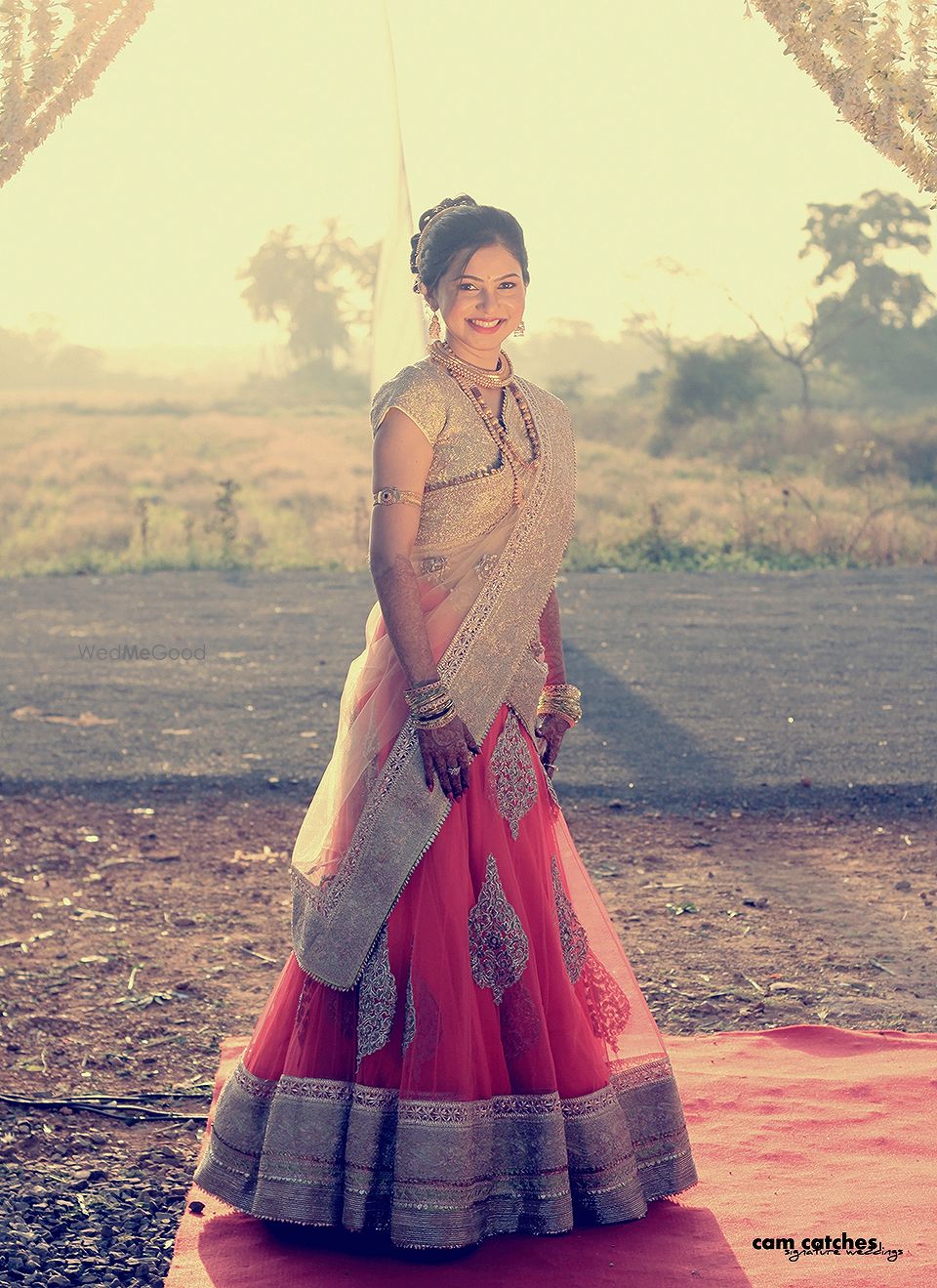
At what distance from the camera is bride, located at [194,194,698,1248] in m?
2.76

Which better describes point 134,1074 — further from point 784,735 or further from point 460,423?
point 784,735

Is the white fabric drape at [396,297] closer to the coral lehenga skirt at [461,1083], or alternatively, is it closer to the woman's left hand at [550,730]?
the woman's left hand at [550,730]

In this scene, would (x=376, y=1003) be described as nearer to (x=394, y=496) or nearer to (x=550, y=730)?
(x=550, y=730)

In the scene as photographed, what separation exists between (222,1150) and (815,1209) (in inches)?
47.3

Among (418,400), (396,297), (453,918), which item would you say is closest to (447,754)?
(453,918)

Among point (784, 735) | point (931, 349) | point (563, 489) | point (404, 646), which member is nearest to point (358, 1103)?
point (404, 646)

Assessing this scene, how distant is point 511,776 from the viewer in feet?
9.64

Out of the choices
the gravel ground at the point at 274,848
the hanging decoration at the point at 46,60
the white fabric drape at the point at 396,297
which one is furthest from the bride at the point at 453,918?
the white fabric drape at the point at 396,297

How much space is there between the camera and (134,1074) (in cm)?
385

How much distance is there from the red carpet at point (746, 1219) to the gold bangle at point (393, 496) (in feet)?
4.71

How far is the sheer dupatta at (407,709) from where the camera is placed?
2.86 m

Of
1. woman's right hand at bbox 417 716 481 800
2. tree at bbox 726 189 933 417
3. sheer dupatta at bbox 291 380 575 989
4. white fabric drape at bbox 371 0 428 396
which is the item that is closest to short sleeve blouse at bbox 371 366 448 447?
sheer dupatta at bbox 291 380 575 989

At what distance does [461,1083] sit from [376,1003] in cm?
22

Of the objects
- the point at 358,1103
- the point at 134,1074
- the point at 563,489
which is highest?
the point at 563,489
